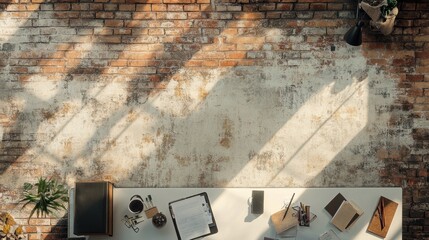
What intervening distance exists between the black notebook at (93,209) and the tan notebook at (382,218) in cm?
224

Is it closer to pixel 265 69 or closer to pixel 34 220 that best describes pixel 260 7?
pixel 265 69

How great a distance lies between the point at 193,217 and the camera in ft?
15.2

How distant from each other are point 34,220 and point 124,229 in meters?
1.07

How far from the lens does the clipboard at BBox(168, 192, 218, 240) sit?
180 inches

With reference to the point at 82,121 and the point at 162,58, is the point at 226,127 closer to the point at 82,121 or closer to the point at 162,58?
the point at 162,58

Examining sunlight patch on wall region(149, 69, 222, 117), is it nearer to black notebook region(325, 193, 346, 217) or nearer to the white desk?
the white desk

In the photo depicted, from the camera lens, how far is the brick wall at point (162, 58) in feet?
16.7

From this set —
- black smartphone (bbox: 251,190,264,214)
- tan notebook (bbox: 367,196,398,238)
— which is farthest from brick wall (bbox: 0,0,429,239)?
black smartphone (bbox: 251,190,264,214)

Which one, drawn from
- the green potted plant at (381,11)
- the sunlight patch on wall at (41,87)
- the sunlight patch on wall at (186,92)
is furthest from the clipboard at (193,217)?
the green potted plant at (381,11)

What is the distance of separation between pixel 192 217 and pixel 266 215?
0.64 m

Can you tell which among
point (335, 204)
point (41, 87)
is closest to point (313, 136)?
point (335, 204)

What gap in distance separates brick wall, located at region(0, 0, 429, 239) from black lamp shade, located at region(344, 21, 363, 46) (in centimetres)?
11

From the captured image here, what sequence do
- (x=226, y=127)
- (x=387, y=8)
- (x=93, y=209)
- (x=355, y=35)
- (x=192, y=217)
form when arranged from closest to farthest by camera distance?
1. (x=93, y=209)
2. (x=192, y=217)
3. (x=387, y=8)
4. (x=355, y=35)
5. (x=226, y=127)

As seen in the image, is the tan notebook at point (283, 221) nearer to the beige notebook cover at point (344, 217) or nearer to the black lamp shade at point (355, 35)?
Result: the beige notebook cover at point (344, 217)
